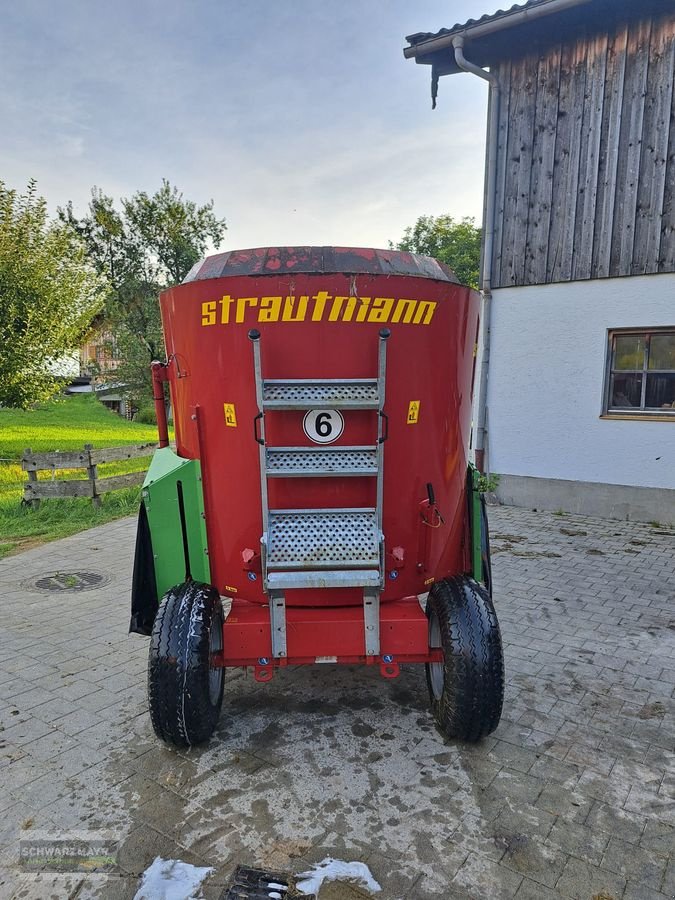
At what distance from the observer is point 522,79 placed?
836cm

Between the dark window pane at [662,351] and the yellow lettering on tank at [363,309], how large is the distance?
6193 millimetres

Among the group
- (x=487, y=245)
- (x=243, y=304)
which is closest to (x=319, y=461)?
(x=243, y=304)

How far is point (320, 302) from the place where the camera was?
2869mm

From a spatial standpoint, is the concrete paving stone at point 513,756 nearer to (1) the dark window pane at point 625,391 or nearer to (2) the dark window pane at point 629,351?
(1) the dark window pane at point 625,391

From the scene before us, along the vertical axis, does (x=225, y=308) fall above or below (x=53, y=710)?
above

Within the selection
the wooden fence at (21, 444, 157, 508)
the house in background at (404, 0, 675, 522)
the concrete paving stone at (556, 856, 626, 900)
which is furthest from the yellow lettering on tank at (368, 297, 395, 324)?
the wooden fence at (21, 444, 157, 508)

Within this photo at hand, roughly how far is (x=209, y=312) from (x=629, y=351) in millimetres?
6633

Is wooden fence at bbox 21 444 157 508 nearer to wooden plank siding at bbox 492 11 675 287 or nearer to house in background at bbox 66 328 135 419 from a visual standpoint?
wooden plank siding at bbox 492 11 675 287

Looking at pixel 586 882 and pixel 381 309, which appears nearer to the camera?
pixel 586 882

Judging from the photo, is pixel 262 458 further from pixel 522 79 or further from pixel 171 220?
pixel 171 220

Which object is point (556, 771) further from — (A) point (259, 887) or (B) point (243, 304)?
(B) point (243, 304)

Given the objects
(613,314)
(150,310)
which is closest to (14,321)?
(613,314)

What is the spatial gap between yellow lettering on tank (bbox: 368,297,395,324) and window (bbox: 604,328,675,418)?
19.8ft

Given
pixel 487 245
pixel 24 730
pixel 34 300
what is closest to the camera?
pixel 24 730
